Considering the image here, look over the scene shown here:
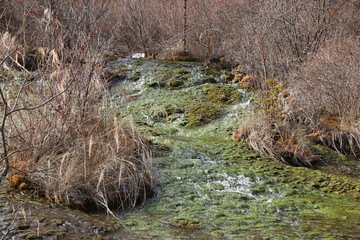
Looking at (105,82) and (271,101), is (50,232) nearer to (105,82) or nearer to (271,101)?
(105,82)

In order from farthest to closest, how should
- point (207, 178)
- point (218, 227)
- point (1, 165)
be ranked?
point (207, 178) → point (1, 165) → point (218, 227)

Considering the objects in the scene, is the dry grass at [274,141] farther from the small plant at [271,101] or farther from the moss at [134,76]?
the moss at [134,76]

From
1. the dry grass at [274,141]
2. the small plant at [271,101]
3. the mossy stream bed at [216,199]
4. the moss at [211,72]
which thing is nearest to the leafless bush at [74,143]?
the mossy stream bed at [216,199]

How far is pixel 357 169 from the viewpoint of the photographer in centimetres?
606

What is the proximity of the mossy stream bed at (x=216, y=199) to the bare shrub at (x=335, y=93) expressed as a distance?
57 centimetres

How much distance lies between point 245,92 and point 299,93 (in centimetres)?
268

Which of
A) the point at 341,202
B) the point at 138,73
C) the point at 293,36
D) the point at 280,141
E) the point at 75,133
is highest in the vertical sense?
the point at 293,36

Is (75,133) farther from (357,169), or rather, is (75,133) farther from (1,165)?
(357,169)

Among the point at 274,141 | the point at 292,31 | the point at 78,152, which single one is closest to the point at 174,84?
the point at 292,31

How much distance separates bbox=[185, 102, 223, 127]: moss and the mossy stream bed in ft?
0.08

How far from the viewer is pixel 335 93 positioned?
7094mm

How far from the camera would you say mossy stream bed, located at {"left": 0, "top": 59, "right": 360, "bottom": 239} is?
346 centimetres

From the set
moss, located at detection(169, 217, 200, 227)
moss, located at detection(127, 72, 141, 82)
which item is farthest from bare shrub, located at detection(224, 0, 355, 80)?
moss, located at detection(169, 217, 200, 227)

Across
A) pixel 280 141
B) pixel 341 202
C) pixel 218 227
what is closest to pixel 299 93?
pixel 280 141
